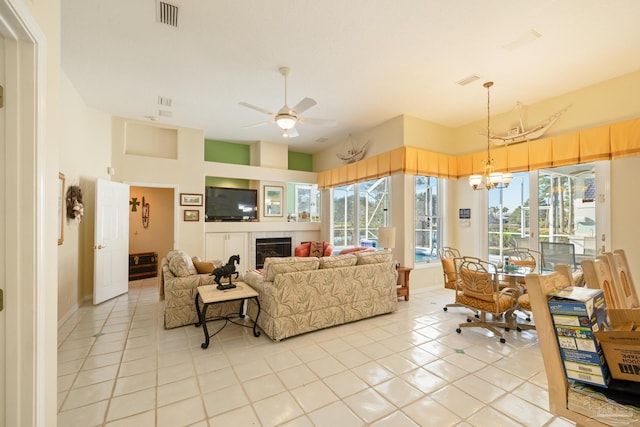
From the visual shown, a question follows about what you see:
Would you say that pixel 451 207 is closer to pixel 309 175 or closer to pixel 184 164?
pixel 309 175

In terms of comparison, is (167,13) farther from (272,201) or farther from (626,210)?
(626,210)

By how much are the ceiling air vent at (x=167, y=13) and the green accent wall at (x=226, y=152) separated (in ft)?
13.9

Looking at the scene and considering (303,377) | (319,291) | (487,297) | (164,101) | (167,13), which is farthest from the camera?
(164,101)

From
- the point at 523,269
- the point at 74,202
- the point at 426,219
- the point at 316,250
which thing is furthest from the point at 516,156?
the point at 74,202

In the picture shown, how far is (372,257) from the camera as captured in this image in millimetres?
3863

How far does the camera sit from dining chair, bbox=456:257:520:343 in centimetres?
310

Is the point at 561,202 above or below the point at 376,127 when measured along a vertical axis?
below

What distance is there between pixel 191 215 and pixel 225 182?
4.56 feet

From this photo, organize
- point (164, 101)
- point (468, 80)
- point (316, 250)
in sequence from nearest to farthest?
point (468, 80), point (164, 101), point (316, 250)

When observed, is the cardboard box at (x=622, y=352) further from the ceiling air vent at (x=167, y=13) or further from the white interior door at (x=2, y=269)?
the ceiling air vent at (x=167, y=13)

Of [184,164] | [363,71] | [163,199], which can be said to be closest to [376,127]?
[363,71]

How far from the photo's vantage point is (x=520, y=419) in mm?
1896

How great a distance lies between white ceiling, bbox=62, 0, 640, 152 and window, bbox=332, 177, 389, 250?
6.49ft

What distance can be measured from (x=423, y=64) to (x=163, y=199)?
6.60 m
